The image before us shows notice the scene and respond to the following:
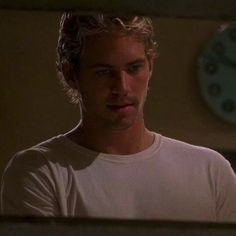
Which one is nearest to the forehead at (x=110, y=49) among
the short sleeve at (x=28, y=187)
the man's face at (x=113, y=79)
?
the man's face at (x=113, y=79)

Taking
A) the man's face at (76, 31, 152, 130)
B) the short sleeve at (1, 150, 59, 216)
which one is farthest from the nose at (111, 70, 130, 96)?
the short sleeve at (1, 150, 59, 216)

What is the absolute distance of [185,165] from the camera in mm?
667

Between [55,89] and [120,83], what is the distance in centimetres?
7

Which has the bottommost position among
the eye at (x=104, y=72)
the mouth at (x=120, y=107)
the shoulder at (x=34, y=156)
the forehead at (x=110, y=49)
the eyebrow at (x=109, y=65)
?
the shoulder at (x=34, y=156)

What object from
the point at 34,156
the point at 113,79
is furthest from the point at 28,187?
the point at 113,79

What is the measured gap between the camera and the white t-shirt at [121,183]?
63 cm

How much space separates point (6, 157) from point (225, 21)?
253 millimetres

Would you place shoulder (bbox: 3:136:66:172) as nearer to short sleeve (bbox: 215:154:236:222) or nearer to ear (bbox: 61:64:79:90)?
ear (bbox: 61:64:79:90)

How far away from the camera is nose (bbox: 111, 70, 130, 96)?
65 centimetres

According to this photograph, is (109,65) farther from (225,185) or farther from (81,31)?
(225,185)

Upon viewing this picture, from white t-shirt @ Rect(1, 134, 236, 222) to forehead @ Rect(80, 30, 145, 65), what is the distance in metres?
0.09

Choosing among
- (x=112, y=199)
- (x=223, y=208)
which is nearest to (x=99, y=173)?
(x=112, y=199)

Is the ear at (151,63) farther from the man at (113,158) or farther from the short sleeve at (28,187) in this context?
Answer: the short sleeve at (28,187)

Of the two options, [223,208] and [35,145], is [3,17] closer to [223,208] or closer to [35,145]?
[35,145]
